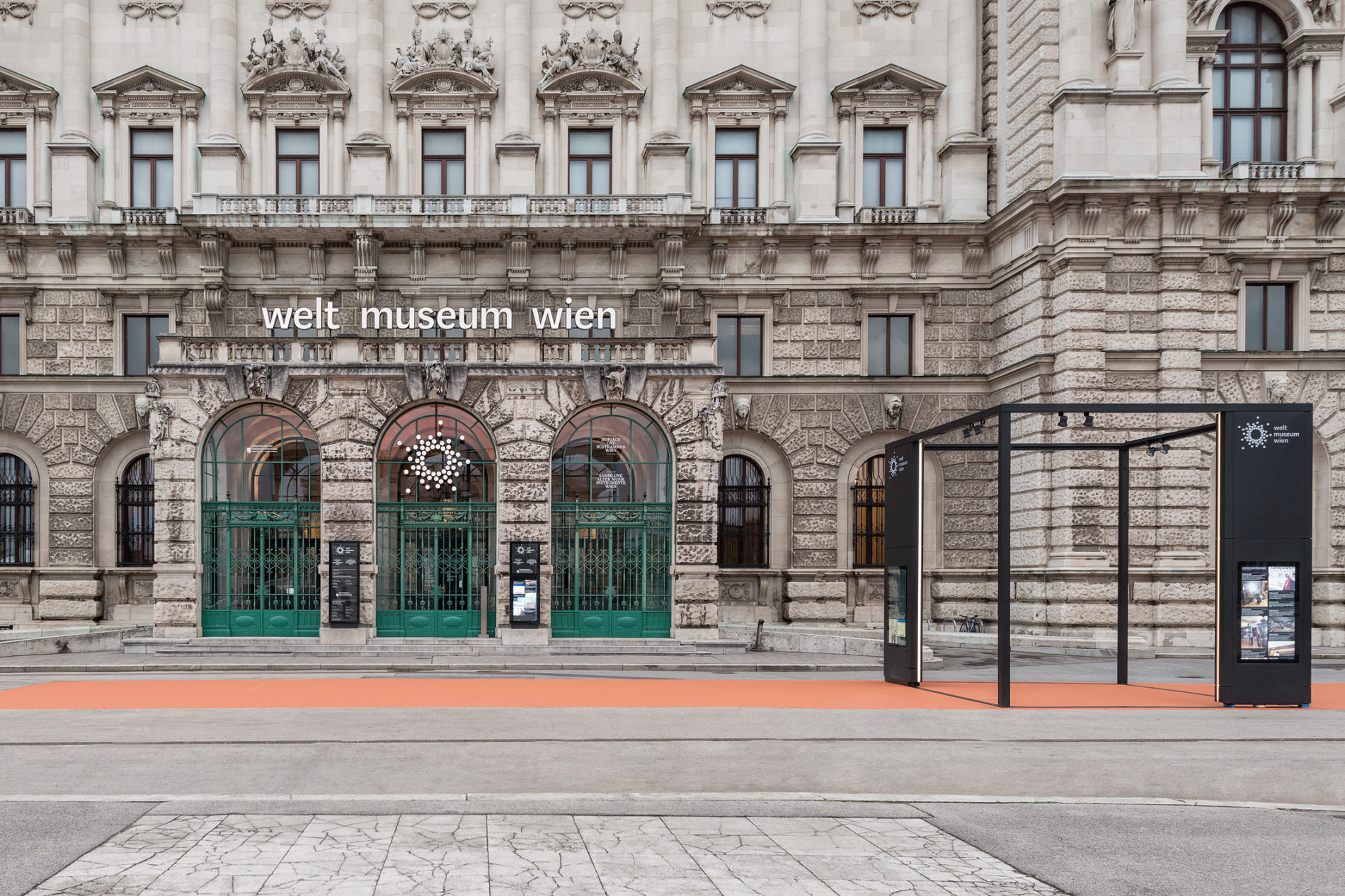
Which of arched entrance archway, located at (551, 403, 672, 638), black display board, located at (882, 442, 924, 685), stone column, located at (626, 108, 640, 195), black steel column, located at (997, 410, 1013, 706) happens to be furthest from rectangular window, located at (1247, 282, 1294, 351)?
stone column, located at (626, 108, 640, 195)

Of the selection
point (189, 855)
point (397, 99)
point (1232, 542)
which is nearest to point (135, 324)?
point (397, 99)

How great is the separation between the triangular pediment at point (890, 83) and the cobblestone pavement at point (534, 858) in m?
27.7

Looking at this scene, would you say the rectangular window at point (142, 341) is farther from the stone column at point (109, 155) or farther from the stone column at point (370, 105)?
the stone column at point (370, 105)

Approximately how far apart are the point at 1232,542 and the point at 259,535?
21.5 meters

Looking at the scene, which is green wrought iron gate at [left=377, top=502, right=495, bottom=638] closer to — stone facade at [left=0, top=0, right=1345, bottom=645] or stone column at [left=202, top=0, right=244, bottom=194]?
stone facade at [left=0, top=0, right=1345, bottom=645]

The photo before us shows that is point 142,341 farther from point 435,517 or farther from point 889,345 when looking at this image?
point 889,345

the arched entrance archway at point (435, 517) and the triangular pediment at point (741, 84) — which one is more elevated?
the triangular pediment at point (741, 84)

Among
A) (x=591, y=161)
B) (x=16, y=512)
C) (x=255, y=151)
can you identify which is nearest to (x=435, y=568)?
(x=591, y=161)

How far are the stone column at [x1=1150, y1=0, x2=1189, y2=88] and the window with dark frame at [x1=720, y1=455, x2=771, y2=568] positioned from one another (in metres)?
15.8

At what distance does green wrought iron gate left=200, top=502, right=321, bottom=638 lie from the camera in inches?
987

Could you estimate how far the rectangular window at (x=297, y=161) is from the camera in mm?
32062

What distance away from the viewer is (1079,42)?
27719mm

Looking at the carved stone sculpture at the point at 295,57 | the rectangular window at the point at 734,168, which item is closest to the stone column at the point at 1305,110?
the rectangular window at the point at 734,168

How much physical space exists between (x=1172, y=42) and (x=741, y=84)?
40.8 ft
